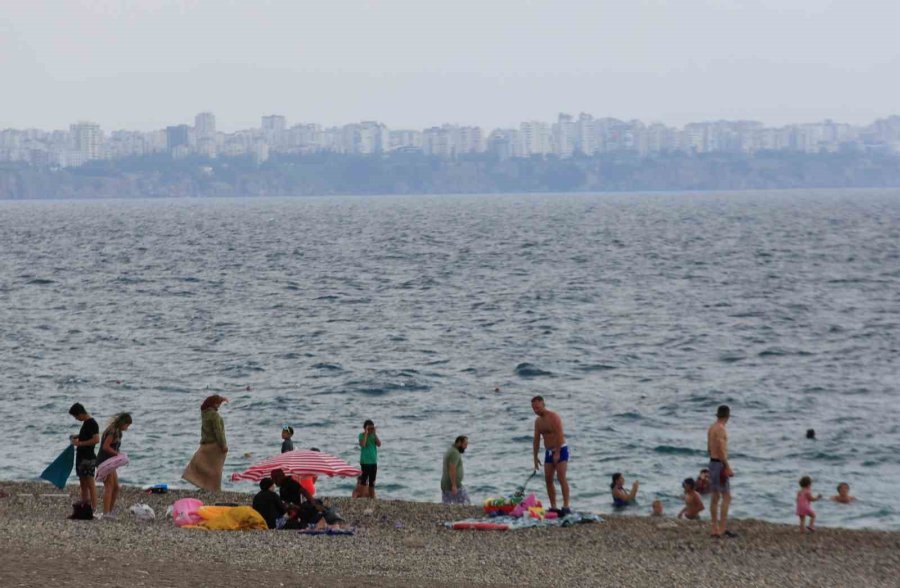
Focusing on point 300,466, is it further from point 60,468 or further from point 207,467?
point 60,468

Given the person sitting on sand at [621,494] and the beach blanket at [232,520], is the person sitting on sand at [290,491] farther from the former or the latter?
the person sitting on sand at [621,494]

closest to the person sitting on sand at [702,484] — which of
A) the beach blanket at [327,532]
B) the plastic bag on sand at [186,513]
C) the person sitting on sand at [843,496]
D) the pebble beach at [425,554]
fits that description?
the person sitting on sand at [843,496]

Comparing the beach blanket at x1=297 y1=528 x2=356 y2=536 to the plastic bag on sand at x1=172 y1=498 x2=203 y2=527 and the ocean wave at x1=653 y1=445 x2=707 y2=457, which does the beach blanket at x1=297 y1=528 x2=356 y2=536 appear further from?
the ocean wave at x1=653 y1=445 x2=707 y2=457

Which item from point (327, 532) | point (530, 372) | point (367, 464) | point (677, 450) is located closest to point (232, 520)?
point (327, 532)

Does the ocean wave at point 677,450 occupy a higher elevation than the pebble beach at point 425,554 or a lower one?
lower

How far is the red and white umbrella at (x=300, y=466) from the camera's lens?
2039 centimetres

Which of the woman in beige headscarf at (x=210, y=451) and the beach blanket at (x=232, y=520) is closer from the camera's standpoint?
the beach blanket at (x=232, y=520)

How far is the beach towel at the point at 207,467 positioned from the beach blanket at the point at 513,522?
3988mm

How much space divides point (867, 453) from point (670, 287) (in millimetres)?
40879

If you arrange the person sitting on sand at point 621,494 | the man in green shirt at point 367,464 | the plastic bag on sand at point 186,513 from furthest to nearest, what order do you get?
the person sitting on sand at point 621,494 → the man in green shirt at point 367,464 → the plastic bag on sand at point 186,513

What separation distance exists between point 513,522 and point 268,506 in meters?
3.52

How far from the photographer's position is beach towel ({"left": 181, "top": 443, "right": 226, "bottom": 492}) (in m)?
20.7

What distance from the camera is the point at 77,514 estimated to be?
18.4 metres

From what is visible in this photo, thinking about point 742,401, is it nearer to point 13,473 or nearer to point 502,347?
point 502,347
